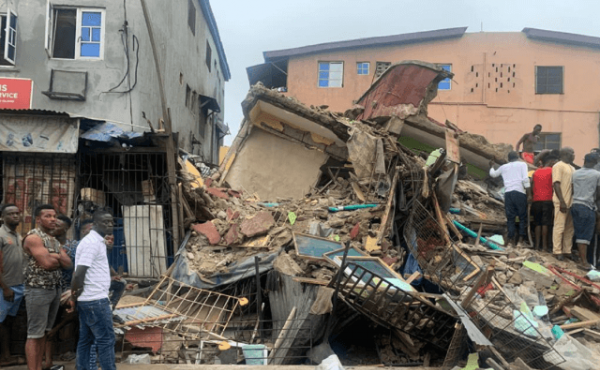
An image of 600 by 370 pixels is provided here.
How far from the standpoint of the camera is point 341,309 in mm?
6250

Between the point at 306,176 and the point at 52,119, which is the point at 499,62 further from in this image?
the point at 52,119

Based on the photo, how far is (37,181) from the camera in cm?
883

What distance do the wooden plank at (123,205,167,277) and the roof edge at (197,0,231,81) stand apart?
12.0 meters

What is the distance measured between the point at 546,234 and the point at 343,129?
4.22 metres

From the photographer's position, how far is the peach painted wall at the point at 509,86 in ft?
70.0

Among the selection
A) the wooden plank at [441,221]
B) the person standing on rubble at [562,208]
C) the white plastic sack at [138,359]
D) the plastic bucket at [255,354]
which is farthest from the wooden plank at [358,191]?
the white plastic sack at [138,359]

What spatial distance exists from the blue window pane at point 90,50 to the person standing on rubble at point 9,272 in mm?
7413

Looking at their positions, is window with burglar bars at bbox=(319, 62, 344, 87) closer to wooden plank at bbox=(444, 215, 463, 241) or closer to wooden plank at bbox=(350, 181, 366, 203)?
wooden plank at bbox=(350, 181, 366, 203)

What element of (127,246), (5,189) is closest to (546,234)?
(127,246)

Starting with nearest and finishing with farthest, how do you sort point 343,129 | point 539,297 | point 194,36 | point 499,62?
point 539,297 → point 343,129 → point 194,36 → point 499,62

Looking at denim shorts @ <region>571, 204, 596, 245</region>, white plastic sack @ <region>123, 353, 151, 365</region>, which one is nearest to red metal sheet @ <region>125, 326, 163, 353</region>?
white plastic sack @ <region>123, 353, 151, 365</region>

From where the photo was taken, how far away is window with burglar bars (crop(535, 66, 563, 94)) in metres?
21.5

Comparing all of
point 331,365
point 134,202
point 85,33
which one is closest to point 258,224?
point 134,202

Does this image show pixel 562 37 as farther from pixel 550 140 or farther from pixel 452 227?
pixel 452 227
